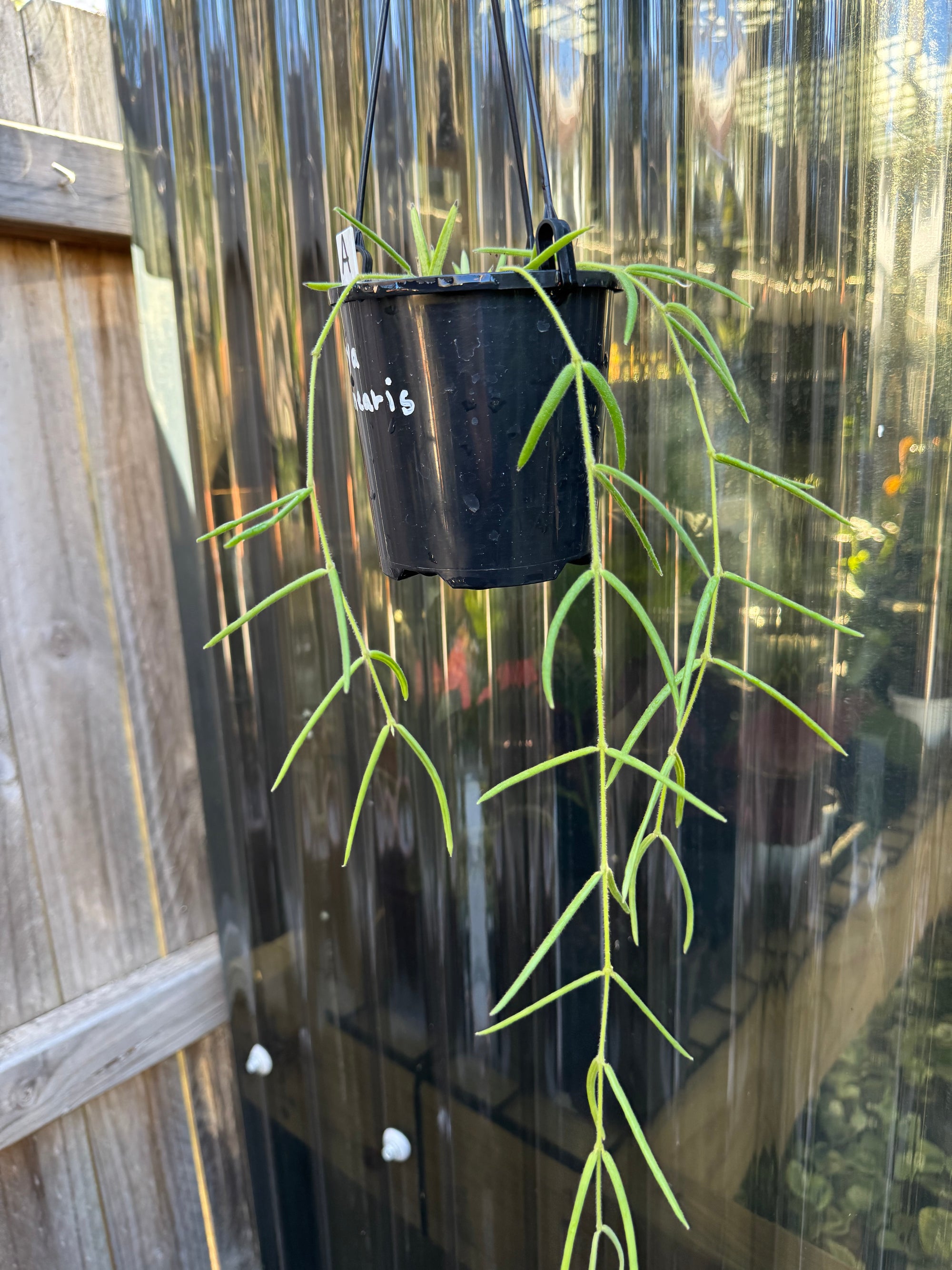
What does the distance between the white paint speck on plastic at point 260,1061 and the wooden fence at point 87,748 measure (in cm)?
8

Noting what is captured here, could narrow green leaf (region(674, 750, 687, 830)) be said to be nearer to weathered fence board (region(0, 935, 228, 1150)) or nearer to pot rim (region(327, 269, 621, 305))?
pot rim (region(327, 269, 621, 305))

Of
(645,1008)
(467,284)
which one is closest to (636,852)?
(645,1008)

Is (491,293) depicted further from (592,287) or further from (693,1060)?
(693,1060)

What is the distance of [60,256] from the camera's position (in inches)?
47.9

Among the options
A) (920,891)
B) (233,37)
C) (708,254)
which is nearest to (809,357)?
(708,254)

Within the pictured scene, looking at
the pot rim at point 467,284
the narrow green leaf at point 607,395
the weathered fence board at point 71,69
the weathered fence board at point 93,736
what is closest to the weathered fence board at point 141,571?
the weathered fence board at point 93,736

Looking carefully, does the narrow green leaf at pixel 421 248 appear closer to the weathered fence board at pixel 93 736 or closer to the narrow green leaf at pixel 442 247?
the narrow green leaf at pixel 442 247

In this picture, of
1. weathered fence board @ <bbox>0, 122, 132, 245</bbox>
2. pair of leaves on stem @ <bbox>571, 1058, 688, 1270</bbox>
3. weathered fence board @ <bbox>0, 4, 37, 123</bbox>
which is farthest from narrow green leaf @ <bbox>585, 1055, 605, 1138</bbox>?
weathered fence board @ <bbox>0, 4, 37, 123</bbox>

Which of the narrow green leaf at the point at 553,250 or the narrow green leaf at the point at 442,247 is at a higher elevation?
the narrow green leaf at the point at 442,247

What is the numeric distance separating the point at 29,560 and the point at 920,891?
44.7 inches

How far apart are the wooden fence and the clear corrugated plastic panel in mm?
87

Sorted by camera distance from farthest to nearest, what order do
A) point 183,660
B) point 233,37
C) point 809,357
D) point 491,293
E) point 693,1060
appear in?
point 183,660 < point 233,37 < point 693,1060 < point 809,357 < point 491,293

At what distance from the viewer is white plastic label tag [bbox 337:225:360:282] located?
574 millimetres

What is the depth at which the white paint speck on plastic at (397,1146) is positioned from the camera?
1247mm
